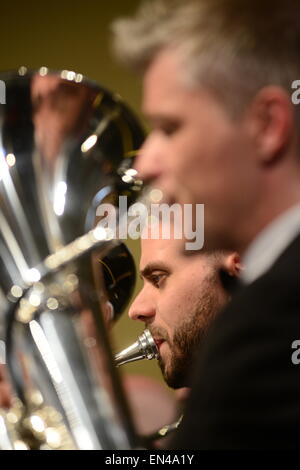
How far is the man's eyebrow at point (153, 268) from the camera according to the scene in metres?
1.04

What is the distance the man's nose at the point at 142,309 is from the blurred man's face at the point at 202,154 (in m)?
0.49

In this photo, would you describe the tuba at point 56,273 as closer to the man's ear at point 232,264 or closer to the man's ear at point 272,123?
the man's ear at point 272,123

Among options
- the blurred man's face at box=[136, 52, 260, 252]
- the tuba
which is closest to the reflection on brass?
the tuba

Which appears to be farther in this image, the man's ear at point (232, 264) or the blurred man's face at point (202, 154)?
the man's ear at point (232, 264)

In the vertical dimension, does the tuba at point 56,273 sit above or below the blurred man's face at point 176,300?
below

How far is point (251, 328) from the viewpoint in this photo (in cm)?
44

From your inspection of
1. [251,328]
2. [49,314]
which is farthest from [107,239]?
[251,328]

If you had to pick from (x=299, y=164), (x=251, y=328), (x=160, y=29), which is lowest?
(x=251, y=328)

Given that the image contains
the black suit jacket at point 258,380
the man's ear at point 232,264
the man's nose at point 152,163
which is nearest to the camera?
the black suit jacket at point 258,380

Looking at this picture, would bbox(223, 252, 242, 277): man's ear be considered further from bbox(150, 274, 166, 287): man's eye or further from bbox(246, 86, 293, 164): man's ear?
bbox(246, 86, 293, 164): man's ear

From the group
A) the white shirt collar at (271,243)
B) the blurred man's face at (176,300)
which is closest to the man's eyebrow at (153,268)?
the blurred man's face at (176,300)

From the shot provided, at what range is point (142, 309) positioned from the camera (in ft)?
3.44

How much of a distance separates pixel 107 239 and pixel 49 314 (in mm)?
77
